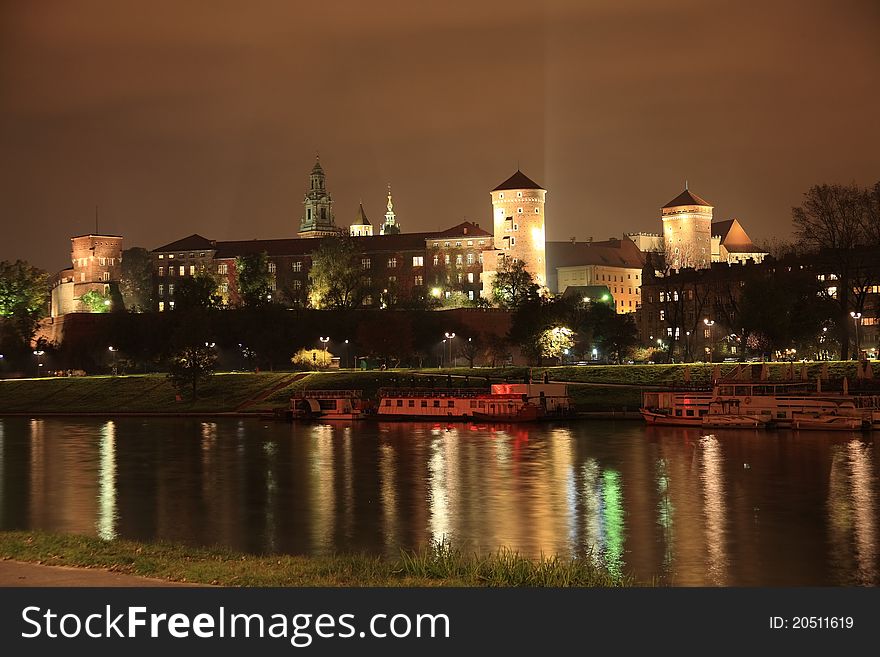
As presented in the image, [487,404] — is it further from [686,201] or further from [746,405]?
[686,201]

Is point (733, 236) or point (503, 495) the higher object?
point (733, 236)

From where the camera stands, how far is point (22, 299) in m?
112

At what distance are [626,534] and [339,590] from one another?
40.1 ft

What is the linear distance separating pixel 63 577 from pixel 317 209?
496 ft

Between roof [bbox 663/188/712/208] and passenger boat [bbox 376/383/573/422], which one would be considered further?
roof [bbox 663/188/712/208]

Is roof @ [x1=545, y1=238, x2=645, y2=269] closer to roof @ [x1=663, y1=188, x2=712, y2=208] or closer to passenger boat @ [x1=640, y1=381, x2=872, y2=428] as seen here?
roof @ [x1=663, y1=188, x2=712, y2=208]

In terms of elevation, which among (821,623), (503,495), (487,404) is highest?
(487,404)

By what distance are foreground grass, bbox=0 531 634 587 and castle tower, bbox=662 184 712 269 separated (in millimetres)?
129222

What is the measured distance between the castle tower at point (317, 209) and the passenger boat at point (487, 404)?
103 metres

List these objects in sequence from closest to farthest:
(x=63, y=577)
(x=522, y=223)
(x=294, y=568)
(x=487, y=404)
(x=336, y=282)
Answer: (x=63, y=577) < (x=294, y=568) < (x=487, y=404) < (x=336, y=282) < (x=522, y=223)

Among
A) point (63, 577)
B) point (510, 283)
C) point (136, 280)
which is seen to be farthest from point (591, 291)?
point (63, 577)

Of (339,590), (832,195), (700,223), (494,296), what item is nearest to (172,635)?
(339,590)

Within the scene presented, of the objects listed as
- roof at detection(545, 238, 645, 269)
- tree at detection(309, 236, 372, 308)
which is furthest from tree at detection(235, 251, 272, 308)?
roof at detection(545, 238, 645, 269)

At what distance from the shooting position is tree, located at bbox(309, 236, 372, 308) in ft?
347
